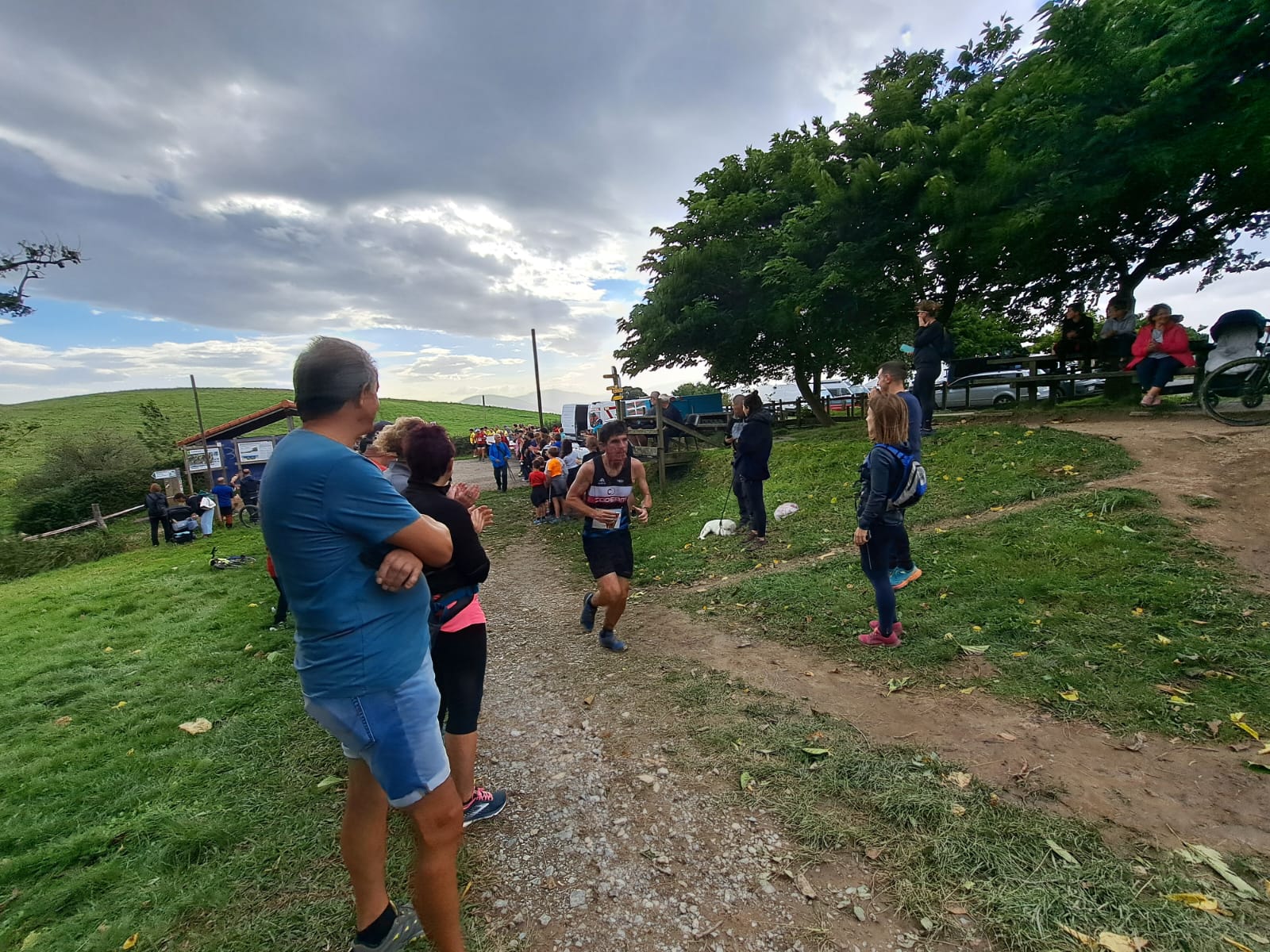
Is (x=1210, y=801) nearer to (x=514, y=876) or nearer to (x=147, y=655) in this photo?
(x=514, y=876)

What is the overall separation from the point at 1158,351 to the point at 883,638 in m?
8.04

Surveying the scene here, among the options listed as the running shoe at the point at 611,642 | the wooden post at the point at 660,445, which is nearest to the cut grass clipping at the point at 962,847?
the running shoe at the point at 611,642

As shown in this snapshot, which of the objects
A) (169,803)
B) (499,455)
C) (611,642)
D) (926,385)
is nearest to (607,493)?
(611,642)

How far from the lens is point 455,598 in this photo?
2654 mm

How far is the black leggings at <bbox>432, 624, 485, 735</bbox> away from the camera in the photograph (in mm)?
2695

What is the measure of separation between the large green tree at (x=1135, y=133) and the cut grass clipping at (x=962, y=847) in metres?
9.19

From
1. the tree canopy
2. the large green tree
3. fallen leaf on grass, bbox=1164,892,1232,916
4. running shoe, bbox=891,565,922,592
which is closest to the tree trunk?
the tree canopy

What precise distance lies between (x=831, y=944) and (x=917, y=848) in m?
0.66

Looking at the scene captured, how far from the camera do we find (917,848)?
2.47 meters

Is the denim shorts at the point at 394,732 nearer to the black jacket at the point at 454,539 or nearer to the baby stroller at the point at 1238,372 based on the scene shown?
the black jacket at the point at 454,539

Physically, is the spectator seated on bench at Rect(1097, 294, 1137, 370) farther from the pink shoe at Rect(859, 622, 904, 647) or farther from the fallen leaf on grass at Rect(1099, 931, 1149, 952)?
the fallen leaf on grass at Rect(1099, 931, 1149, 952)

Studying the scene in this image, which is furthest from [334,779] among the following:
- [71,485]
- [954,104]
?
[71,485]

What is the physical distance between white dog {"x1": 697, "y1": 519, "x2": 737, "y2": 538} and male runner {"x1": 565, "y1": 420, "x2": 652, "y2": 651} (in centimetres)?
409

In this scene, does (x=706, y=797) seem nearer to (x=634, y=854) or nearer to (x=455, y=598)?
(x=634, y=854)
